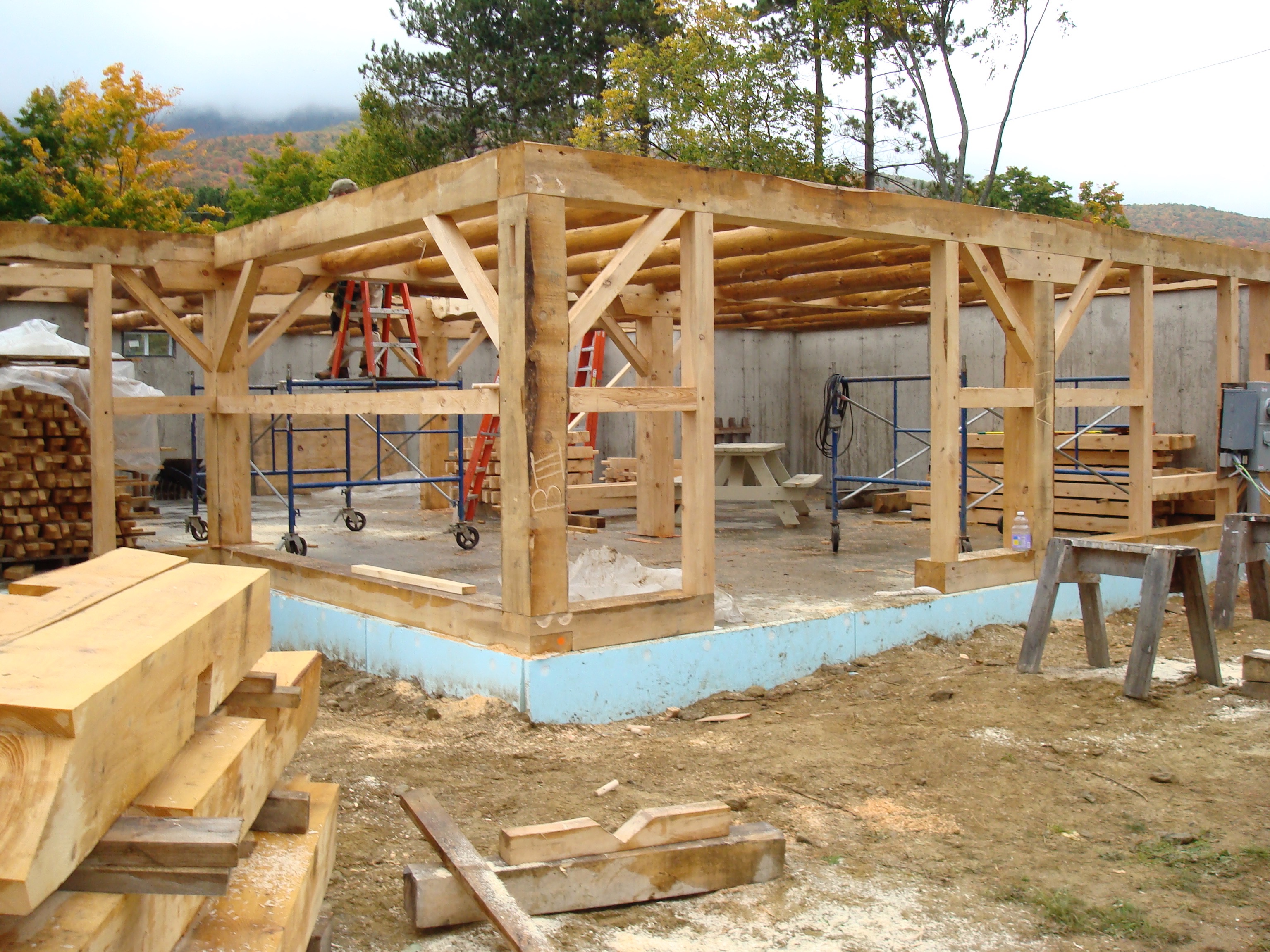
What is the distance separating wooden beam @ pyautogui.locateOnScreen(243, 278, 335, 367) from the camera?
9305mm

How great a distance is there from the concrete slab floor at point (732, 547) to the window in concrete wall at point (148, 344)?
2.45m

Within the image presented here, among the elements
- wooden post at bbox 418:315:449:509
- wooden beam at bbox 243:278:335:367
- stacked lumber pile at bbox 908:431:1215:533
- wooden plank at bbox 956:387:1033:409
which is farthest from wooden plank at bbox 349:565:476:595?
wooden post at bbox 418:315:449:509

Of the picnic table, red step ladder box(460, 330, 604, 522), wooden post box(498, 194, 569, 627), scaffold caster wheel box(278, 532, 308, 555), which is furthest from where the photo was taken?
the picnic table

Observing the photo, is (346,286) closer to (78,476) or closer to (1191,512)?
(78,476)

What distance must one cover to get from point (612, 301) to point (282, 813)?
15.1ft

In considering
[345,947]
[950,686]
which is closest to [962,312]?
[950,686]

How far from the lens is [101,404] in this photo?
8.70m

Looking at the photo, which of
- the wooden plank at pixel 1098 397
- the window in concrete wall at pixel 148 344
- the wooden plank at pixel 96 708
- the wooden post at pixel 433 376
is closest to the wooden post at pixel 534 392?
the wooden plank at pixel 96 708

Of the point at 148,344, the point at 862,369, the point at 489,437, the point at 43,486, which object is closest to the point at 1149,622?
the point at 489,437

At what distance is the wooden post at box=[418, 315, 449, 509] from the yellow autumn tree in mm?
20969

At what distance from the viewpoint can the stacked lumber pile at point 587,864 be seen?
3607 mm

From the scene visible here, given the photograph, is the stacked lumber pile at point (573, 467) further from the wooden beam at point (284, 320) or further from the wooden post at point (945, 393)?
the wooden post at point (945, 393)

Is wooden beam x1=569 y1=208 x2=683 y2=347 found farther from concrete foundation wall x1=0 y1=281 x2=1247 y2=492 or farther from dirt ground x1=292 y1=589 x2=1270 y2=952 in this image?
concrete foundation wall x1=0 y1=281 x2=1247 y2=492

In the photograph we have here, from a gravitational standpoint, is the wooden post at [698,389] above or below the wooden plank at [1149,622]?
above
